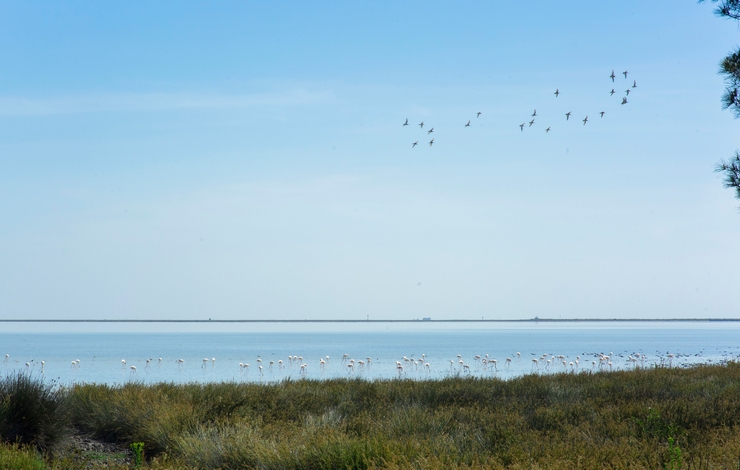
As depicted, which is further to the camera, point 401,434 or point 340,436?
point 401,434

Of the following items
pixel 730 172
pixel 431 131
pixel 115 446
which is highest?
pixel 431 131

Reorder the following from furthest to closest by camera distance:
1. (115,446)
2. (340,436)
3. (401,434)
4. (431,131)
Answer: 1. (431,131)
2. (115,446)
3. (401,434)
4. (340,436)

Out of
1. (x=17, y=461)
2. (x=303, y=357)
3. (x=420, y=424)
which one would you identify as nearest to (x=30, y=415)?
(x=17, y=461)

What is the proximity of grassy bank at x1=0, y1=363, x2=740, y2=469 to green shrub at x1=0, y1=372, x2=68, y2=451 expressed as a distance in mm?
68

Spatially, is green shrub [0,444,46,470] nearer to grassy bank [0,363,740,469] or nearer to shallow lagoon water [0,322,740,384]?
grassy bank [0,363,740,469]

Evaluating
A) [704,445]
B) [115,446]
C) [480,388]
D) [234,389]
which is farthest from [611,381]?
[115,446]

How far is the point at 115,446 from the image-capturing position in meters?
9.58

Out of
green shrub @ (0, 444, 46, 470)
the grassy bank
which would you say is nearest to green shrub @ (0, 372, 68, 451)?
the grassy bank

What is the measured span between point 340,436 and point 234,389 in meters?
5.03

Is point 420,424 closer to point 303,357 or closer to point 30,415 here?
point 30,415

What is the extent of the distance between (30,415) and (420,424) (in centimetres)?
516

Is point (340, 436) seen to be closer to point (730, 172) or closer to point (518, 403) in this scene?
point (518, 403)

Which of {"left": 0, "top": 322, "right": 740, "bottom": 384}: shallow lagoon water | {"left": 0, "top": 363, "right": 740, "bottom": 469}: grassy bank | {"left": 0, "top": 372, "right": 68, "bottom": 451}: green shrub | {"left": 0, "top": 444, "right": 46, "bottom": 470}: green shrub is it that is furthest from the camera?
{"left": 0, "top": 322, "right": 740, "bottom": 384}: shallow lagoon water

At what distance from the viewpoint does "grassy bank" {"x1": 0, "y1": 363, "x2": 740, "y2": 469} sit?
6809 mm
